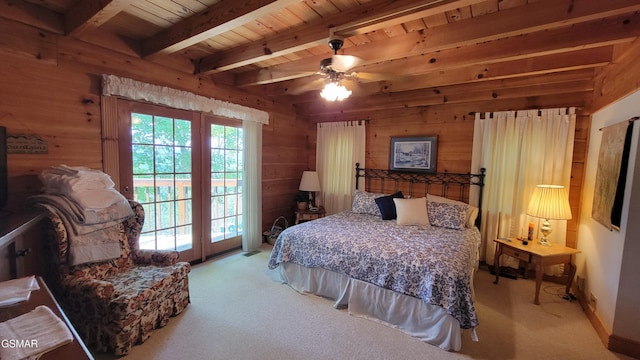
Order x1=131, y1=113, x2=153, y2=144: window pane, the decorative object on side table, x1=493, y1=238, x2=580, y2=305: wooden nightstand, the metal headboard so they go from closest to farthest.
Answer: x1=493, y1=238, x2=580, y2=305: wooden nightstand, x1=131, y1=113, x2=153, y2=144: window pane, the metal headboard, the decorative object on side table

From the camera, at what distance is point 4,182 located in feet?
6.48

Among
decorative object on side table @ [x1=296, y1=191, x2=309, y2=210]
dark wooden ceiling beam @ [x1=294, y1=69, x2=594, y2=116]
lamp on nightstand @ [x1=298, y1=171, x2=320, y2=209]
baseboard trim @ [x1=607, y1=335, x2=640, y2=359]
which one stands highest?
dark wooden ceiling beam @ [x1=294, y1=69, x2=594, y2=116]

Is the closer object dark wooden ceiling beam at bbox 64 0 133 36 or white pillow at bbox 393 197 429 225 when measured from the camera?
dark wooden ceiling beam at bbox 64 0 133 36

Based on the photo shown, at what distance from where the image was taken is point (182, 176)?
3.41m

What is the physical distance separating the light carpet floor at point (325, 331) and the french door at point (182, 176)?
2.42ft

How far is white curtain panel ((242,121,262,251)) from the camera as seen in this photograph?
411 centimetres

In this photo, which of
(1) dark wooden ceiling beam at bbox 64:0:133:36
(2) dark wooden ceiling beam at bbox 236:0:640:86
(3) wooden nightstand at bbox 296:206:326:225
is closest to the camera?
(2) dark wooden ceiling beam at bbox 236:0:640:86

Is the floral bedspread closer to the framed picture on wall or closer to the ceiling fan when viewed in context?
the framed picture on wall

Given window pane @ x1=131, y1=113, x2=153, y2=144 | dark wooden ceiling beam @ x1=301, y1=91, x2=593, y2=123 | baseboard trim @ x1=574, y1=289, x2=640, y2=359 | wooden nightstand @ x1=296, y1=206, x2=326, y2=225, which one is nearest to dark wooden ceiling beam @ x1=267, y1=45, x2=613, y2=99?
dark wooden ceiling beam @ x1=301, y1=91, x2=593, y2=123

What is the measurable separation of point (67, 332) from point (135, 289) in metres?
1.23

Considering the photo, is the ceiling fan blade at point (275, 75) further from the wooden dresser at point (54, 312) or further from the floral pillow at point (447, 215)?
the wooden dresser at point (54, 312)

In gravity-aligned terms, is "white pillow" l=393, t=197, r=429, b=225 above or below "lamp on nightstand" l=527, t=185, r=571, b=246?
below

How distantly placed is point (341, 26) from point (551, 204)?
2.84 meters

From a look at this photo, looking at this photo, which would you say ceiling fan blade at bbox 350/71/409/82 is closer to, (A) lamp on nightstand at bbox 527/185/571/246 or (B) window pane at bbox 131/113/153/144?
(A) lamp on nightstand at bbox 527/185/571/246
